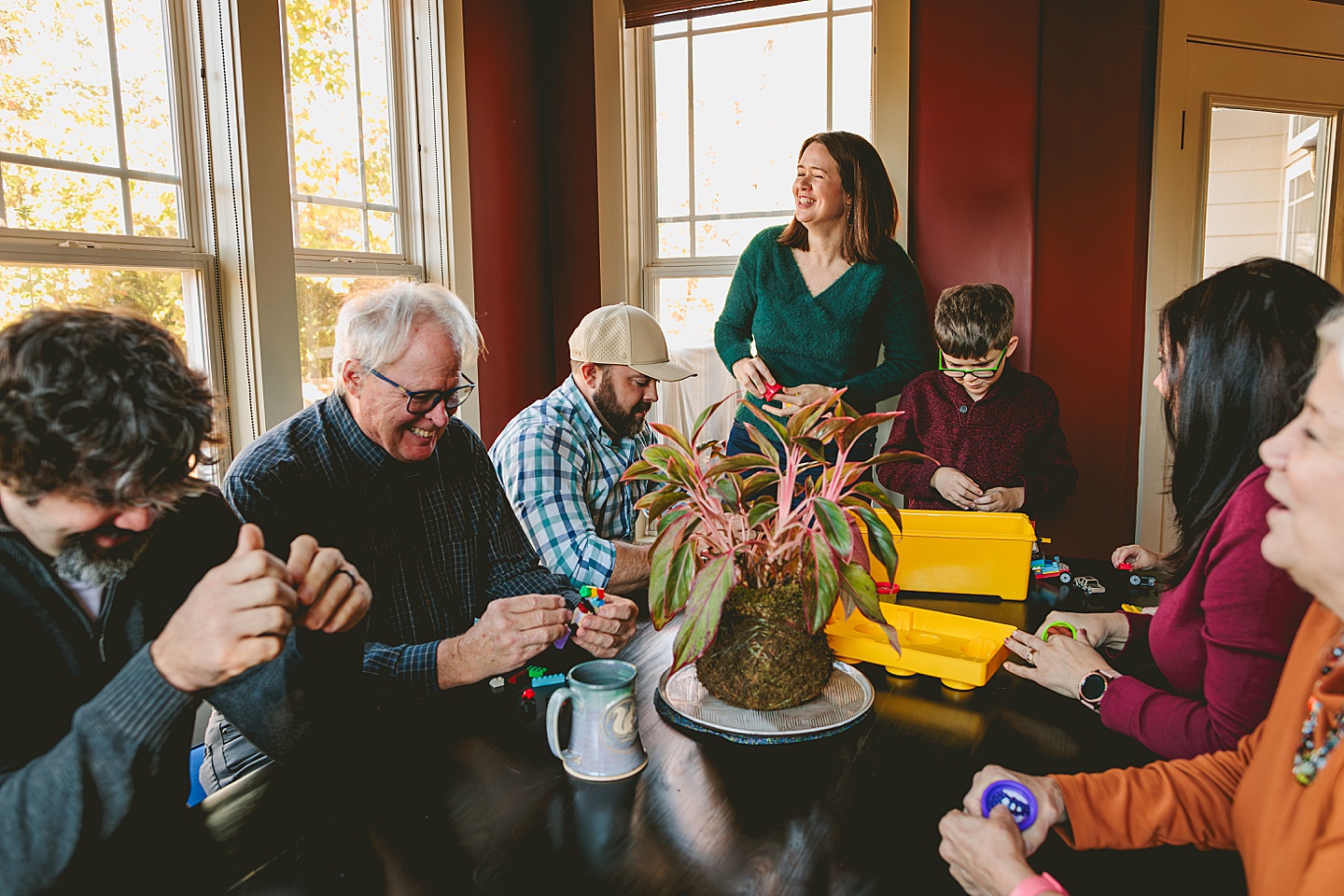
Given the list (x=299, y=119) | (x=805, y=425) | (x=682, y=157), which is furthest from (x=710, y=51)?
(x=805, y=425)

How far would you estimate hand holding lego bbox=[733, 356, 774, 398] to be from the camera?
8.39ft

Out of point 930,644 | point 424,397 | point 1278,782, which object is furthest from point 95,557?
point 1278,782

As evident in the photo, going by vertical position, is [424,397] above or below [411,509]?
above

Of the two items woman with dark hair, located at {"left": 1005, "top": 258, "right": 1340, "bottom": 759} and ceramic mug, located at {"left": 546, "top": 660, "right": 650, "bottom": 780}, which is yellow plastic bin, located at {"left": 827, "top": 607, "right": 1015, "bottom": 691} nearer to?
woman with dark hair, located at {"left": 1005, "top": 258, "right": 1340, "bottom": 759}

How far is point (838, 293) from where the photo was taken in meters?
2.58

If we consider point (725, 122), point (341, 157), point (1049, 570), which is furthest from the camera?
point (725, 122)

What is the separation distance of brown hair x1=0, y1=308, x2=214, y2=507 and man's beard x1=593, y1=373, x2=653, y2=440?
1.29 metres

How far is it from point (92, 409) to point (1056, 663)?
1.32 m

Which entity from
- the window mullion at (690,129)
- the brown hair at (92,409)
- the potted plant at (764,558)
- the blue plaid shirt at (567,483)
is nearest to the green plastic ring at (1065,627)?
the potted plant at (764,558)

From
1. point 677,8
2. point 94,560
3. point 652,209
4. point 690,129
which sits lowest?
point 94,560

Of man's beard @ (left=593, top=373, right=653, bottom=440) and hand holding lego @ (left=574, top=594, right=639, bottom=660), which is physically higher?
man's beard @ (left=593, top=373, right=653, bottom=440)

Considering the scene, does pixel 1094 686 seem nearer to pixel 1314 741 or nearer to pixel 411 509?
pixel 1314 741

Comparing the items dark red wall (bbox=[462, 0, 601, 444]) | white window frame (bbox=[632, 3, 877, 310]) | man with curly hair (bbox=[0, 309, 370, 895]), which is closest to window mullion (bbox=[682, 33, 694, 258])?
white window frame (bbox=[632, 3, 877, 310])

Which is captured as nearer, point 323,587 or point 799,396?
point 323,587
